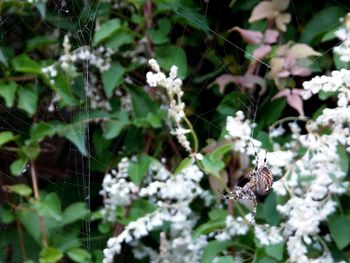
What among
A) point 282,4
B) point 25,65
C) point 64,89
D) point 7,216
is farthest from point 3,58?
point 282,4

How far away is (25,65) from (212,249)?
0.40 metres

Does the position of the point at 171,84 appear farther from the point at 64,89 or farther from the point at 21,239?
the point at 21,239

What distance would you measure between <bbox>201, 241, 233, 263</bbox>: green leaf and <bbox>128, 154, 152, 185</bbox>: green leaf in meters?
0.14

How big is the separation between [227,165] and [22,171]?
12.5 inches

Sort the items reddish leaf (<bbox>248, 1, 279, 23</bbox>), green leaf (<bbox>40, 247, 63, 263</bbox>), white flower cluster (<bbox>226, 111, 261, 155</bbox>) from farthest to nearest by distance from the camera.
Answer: reddish leaf (<bbox>248, 1, 279, 23</bbox>)
green leaf (<bbox>40, 247, 63, 263</bbox>)
white flower cluster (<bbox>226, 111, 261, 155</bbox>)

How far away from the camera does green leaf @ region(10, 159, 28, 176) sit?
963 mm

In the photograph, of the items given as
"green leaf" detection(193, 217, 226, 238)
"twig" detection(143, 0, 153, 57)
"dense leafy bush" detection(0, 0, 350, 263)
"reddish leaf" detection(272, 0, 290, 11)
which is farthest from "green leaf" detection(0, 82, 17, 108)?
"reddish leaf" detection(272, 0, 290, 11)

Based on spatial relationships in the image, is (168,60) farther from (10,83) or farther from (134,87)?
(10,83)

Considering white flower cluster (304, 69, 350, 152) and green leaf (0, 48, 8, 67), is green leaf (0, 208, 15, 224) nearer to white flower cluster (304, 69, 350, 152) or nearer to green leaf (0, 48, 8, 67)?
green leaf (0, 48, 8, 67)

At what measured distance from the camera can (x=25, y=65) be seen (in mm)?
1014

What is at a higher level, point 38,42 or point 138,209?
point 38,42

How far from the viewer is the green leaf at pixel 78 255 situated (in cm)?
96

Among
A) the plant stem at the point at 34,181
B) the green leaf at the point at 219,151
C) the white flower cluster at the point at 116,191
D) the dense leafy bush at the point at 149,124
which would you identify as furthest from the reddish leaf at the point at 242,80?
the plant stem at the point at 34,181

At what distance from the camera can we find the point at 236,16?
43.8 inches
